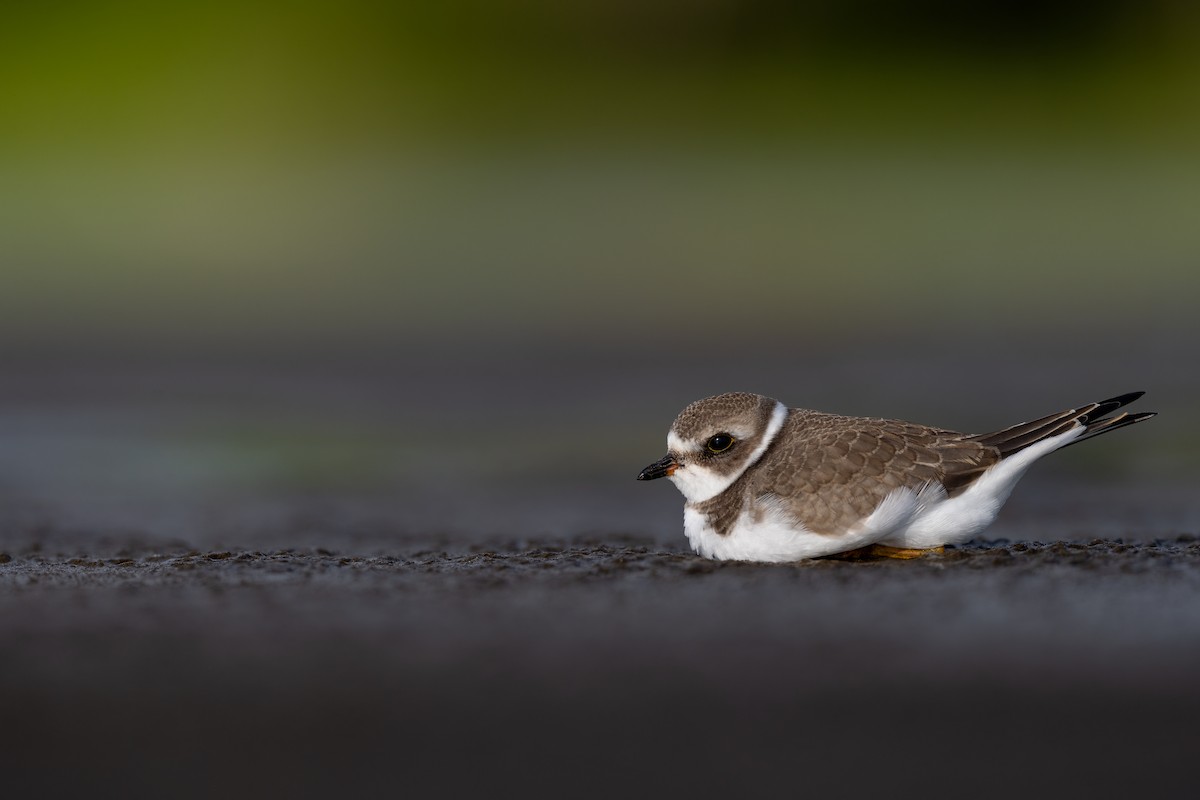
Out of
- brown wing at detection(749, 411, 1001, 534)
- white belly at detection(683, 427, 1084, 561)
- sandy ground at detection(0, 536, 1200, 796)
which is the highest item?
brown wing at detection(749, 411, 1001, 534)

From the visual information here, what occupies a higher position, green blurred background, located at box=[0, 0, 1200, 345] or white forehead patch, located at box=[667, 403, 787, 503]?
green blurred background, located at box=[0, 0, 1200, 345]

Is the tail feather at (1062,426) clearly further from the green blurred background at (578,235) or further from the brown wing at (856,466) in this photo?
the green blurred background at (578,235)

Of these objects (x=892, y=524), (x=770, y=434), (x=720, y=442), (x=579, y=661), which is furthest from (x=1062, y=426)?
(x=579, y=661)

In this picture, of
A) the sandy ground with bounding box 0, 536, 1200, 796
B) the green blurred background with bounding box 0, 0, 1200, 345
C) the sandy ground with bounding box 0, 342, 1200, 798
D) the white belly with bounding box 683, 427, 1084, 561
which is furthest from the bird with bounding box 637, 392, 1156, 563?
the green blurred background with bounding box 0, 0, 1200, 345

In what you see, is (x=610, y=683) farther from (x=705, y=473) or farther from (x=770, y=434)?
(x=770, y=434)

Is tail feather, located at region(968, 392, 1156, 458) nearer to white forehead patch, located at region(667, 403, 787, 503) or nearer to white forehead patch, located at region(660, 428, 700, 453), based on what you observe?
white forehead patch, located at region(667, 403, 787, 503)
